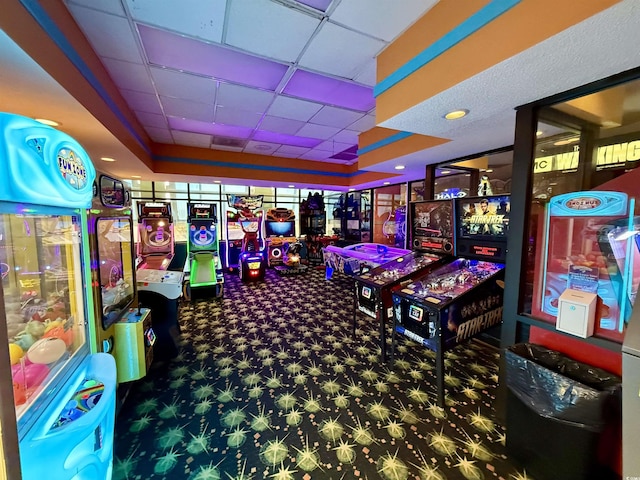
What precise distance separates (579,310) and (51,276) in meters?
2.98

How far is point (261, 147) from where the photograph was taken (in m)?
5.54

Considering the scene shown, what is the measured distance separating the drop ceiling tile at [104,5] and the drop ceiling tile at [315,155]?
13.4ft

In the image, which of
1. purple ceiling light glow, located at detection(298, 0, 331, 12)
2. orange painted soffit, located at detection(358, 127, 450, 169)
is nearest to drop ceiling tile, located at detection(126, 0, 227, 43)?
purple ceiling light glow, located at detection(298, 0, 331, 12)

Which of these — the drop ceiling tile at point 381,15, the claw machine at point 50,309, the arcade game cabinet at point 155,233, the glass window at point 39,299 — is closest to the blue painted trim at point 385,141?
the drop ceiling tile at point 381,15

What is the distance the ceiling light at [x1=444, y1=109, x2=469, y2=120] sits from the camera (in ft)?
6.72

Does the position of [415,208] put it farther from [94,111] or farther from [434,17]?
[94,111]

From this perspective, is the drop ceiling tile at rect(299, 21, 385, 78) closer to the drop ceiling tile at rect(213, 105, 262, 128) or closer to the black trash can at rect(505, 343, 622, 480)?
the drop ceiling tile at rect(213, 105, 262, 128)

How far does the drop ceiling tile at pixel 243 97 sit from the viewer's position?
3.07 metres

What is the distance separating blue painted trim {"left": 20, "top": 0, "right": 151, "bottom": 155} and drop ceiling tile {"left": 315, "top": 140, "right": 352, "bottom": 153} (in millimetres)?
3396

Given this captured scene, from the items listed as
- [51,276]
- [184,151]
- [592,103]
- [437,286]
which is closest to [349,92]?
[592,103]

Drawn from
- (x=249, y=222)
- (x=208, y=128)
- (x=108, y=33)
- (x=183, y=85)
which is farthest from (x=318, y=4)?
(x=249, y=222)

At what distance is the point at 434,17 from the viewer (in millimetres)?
1758

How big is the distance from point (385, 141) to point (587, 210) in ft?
9.10

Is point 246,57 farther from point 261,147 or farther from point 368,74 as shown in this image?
point 261,147
